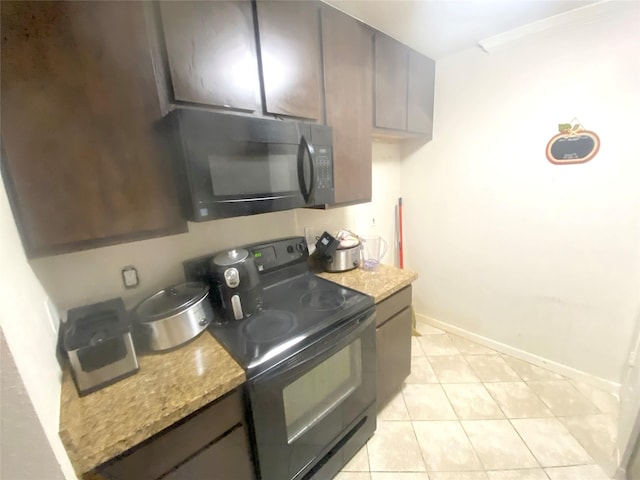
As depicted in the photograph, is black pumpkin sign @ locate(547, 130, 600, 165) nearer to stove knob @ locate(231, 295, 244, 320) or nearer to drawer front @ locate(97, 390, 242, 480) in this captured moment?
stove knob @ locate(231, 295, 244, 320)

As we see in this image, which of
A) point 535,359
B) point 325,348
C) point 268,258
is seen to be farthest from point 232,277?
point 535,359

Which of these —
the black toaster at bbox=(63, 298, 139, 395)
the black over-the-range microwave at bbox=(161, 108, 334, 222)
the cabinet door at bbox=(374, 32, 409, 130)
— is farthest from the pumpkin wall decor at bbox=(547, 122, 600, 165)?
the black toaster at bbox=(63, 298, 139, 395)

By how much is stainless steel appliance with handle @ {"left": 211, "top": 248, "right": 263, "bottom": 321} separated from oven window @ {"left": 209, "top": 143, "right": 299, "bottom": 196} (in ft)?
1.03

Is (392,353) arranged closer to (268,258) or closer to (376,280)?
(376,280)

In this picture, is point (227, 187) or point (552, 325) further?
point (552, 325)

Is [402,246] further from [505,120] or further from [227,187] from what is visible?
[227,187]

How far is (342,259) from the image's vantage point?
1.69 metres

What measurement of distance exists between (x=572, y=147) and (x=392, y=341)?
164cm

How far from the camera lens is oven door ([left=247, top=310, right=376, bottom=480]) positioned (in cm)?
97

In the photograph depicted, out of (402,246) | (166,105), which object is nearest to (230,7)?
(166,105)

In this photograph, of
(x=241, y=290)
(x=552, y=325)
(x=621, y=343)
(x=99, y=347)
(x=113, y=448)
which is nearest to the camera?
(x=113, y=448)

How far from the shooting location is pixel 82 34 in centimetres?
74

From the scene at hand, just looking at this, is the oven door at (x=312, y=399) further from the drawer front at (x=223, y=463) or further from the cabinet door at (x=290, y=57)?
the cabinet door at (x=290, y=57)

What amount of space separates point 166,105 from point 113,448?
1.02 m
